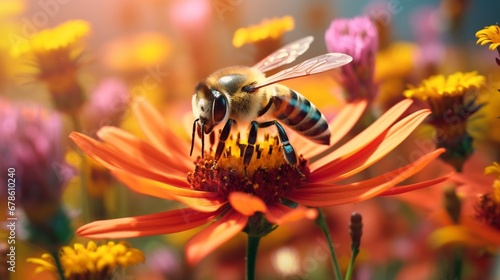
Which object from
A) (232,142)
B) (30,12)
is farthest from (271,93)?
(30,12)

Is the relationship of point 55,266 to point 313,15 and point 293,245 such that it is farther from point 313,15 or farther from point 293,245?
point 313,15

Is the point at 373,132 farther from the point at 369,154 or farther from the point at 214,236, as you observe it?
the point at 214,236

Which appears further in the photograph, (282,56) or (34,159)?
(282,56)

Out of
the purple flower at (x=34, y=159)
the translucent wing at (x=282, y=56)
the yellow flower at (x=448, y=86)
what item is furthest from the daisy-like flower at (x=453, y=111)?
the purple flower at (x=34, y=159)

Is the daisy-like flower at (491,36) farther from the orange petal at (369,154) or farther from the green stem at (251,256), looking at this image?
the green stem at (251,256)

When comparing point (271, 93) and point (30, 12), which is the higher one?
point (30, 12)

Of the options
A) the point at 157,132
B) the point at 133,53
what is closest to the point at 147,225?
the point at 157,132
